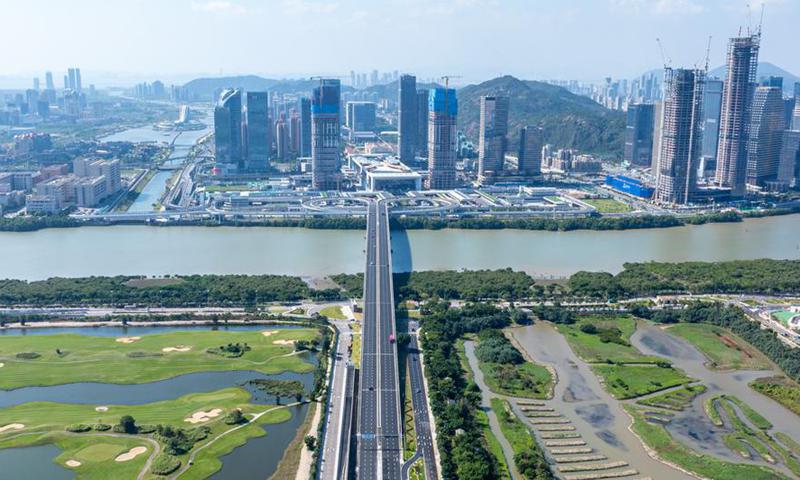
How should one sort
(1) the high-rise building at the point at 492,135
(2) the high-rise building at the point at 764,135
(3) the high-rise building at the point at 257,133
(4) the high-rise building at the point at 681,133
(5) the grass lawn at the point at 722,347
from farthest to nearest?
(3) the high-rise building at the point at 257,133 < (1) the high-rise building at the point at 492,135 < (2) the high-rise building at the point at 764,135 < (4) the high-rise building at the point at 681,133 < (5) the grass lawn at the point at 722,347

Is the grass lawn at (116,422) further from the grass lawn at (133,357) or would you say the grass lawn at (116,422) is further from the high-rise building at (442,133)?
the high-rise building at (442,133)

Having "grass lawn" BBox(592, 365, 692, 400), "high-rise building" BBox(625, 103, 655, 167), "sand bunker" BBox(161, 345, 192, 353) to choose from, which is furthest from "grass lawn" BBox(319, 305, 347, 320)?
"high-rise building" BBox(625, 103, 655, 167)

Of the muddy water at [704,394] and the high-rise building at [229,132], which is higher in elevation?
the high-rise building at [229,132]

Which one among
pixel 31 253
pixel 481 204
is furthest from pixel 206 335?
pixel 481 204

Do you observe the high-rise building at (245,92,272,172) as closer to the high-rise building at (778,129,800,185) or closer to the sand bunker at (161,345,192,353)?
the sand bunker at (161,345,192,353)

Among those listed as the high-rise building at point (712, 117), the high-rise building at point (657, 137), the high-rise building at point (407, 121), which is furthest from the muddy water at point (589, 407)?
the high-rise building at point (712, 117)

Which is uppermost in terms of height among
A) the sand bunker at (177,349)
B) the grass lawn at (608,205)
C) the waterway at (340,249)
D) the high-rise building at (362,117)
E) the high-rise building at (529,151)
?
the high-rise building at (362,117)
